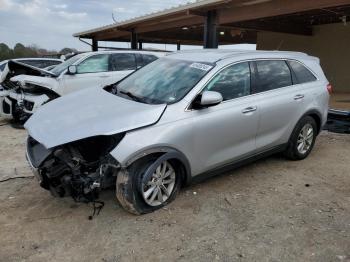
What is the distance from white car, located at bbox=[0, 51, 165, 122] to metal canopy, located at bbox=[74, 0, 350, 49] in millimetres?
3183

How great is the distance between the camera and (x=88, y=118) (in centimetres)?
370

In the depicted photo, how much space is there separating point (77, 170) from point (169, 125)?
1.01m

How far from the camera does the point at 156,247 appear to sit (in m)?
3.26

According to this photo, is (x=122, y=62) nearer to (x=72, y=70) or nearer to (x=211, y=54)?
(x=72, y=70)

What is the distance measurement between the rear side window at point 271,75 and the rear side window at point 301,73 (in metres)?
0.14

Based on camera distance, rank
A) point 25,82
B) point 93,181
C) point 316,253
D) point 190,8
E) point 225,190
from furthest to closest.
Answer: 1. point 190,8
2. point 25,82
3. point 225,190
4. point 93,181
5. point 316,253

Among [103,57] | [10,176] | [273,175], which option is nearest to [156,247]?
[273,175]

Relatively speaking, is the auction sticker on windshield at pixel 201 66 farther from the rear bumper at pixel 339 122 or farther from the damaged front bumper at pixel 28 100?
the damaged front bumper at pixel 28 100

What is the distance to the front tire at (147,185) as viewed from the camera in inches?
140

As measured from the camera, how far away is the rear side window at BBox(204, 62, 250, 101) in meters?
4.27

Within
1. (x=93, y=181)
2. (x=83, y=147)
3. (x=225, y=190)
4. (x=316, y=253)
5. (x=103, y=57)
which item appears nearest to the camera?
(x=316, y=253)

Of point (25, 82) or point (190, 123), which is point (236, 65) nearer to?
point (190, 123)

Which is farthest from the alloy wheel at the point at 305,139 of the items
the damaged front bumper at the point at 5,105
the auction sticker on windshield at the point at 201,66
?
the damaged front bumper at the point at 5,105

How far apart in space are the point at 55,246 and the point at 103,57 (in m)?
6.40
